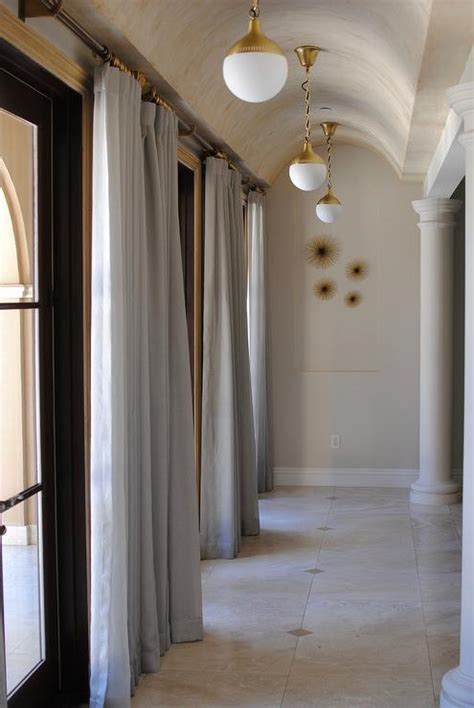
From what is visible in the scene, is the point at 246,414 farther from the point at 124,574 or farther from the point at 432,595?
the point at 124,574

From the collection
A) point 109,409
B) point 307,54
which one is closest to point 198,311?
point 307,54

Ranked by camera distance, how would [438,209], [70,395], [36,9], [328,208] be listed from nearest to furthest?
[36,9] < [70,395] < [328,208] < [438,209]

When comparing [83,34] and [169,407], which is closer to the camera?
[83,34]

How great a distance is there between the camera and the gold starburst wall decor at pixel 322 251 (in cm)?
895

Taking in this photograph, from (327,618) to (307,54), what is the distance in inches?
129

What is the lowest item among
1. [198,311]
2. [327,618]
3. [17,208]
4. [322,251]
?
[327,618]

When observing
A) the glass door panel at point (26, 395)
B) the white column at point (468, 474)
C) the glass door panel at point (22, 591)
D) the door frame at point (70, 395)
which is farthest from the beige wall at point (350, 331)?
the glass door panel at point (22, 591)

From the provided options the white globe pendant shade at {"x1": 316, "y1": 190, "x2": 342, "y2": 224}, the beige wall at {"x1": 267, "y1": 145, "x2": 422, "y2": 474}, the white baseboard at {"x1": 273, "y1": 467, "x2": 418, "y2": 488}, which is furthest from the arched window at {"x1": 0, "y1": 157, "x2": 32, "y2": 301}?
the white baseboard at {"x1": 273, "y1": 467, "x2": 418, "y2": 488}

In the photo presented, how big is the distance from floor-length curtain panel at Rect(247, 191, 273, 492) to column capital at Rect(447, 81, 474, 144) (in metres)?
4.58

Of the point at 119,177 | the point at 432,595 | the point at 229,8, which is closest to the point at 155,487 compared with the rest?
the point at 119,177

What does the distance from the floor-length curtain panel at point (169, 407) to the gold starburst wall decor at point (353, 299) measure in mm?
4481

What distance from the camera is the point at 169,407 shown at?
462 cm

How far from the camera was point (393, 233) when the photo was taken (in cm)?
884

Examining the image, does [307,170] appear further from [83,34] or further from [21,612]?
[21,612]
